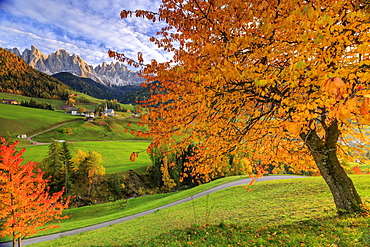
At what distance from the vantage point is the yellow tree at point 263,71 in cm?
340

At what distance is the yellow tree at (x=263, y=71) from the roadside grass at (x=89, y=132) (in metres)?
72.7

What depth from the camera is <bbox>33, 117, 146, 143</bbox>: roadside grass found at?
247 feet

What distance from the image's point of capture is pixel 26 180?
11594 millimetres

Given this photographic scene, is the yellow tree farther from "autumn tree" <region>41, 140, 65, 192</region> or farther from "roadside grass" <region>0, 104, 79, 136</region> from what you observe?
"roadside grass" <region>0, 104, 79, 136</region>

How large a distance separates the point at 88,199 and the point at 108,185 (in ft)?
18.6

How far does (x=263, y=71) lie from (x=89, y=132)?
98648 millimetres

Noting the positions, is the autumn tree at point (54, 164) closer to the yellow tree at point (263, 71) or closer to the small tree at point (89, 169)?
the small tree at point (89, 169)

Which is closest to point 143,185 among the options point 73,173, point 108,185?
point 108,185

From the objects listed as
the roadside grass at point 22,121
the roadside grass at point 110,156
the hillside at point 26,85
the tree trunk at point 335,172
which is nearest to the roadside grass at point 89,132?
the roadside grass at point 22,121

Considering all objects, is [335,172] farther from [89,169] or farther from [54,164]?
[54,164]

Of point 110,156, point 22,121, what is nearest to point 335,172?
point 110,156

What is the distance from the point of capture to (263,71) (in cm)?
398

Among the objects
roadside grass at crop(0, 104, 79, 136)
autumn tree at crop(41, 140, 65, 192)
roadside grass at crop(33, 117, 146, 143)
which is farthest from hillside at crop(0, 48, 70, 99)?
autumn tree at crop(41, 140, 65, 192)

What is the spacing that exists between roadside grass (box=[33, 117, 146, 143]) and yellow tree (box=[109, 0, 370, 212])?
7274 cm
